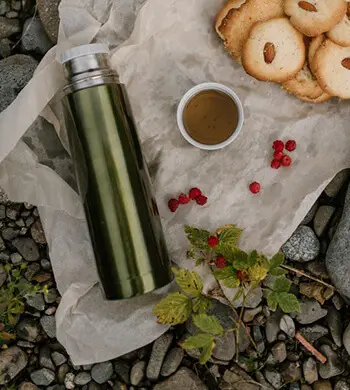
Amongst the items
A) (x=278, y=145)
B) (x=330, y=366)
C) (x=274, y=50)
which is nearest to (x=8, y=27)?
(x=274, y=50)

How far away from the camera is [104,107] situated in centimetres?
265

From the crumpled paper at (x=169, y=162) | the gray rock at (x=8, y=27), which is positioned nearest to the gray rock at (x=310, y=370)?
the crumpled paper at (x=169, y=162)

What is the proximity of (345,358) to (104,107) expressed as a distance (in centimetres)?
170

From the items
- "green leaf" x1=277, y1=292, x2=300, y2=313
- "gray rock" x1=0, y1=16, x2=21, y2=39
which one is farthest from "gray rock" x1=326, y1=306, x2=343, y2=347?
"gray rock" x1=0, y1=16, x2=21, y2=39

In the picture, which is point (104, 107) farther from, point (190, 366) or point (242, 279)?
point (190, 366)

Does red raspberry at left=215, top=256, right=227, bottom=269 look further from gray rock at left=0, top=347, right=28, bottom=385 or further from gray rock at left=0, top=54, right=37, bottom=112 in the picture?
gray rock at left=0, top=54, right=37, bottom=112

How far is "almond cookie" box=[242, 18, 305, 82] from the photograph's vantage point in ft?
9.42

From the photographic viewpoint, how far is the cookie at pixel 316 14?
2785 millimetres

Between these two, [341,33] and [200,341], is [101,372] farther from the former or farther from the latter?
[341,33]

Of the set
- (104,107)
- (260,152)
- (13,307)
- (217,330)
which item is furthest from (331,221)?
(13,307)

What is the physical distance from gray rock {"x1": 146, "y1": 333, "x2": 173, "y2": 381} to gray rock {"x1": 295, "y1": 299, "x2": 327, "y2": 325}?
0.66m

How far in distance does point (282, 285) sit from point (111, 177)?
2.93 feet

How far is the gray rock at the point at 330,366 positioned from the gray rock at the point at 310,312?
0.51ft

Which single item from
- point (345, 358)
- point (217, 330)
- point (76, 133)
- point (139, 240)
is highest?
point (76, 133)
